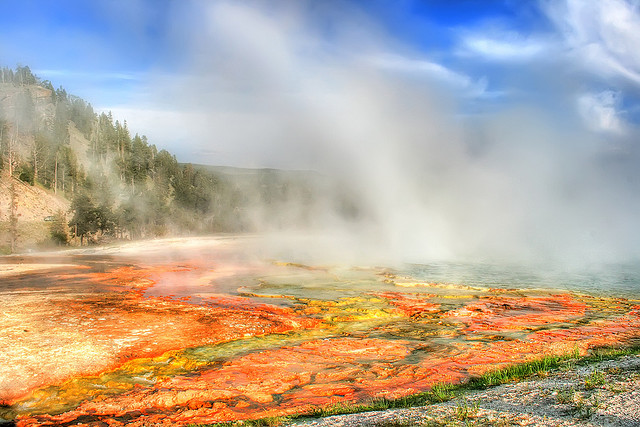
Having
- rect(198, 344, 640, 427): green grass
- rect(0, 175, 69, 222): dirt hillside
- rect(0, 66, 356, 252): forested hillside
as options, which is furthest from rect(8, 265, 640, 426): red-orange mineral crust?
rect(0, 175, 69, 222): dirt hillside

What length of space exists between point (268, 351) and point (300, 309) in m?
3.51

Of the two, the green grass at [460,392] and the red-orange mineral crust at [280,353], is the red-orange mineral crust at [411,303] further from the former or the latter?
the green grass at [460,392]

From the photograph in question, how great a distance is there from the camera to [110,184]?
61500mm

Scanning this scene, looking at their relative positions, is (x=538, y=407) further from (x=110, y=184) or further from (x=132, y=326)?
(x=110, y=184)

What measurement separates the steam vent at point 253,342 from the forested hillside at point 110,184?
28.6 meters

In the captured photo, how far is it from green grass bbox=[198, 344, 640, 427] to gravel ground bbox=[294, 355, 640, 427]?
0.07 m

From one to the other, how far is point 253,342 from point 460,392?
4404mm

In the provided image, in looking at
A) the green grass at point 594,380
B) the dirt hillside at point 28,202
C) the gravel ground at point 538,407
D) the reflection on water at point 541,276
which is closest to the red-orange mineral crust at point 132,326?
the gravel ground at point 538,407

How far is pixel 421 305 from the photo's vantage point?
39.9 feet

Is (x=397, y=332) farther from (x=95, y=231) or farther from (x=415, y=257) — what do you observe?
(x=95, y=231)

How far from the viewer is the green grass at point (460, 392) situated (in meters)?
4.79

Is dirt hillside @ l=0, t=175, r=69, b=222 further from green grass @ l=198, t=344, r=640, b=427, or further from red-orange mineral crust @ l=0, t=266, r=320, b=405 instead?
green grass @ l=198, t=344, r=640, b=427

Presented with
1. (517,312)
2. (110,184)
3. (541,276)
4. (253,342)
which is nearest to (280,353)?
(253,342)

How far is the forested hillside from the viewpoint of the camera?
145ft
